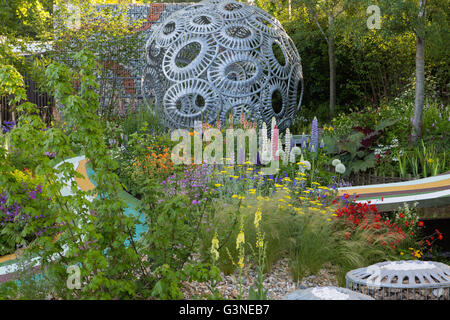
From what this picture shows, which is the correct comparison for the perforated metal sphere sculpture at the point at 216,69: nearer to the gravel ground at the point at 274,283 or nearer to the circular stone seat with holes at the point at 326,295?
the gravel ground at the point at 274,283

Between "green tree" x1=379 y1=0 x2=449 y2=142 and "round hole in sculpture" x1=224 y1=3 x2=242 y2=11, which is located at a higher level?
"round hole in sculpture" x1=224 y1=3 x2=242 y2=11

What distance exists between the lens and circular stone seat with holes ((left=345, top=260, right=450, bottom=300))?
2.93 meters

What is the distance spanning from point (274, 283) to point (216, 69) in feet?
18.7

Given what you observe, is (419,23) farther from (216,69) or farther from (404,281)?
(404,281)

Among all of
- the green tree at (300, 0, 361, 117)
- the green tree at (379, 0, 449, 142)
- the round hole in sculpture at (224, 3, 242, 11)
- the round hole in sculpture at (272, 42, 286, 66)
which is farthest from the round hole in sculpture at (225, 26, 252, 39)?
the green tree at (379, 0, 449, 142)

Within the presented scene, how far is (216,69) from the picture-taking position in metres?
8.71

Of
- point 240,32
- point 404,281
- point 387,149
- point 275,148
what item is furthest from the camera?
point 240,32

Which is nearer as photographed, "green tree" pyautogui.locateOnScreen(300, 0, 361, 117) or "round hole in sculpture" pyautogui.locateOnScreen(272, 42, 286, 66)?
"green tree" pyautogui.locateOnScreen(300, 0, 361, 117)

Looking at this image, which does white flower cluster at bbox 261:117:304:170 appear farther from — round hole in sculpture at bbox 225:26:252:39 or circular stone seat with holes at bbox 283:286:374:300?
round hole in sculpture at bbox 225:26:252:39

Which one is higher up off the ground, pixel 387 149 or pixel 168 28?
pixel 168 28

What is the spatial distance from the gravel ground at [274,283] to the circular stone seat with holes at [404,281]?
1.80 feet

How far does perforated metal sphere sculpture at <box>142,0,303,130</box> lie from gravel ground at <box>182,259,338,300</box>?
4.84 meters

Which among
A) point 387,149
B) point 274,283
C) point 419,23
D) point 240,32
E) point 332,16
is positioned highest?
point 332,16

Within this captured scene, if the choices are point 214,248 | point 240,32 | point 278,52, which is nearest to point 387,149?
point 240,32
